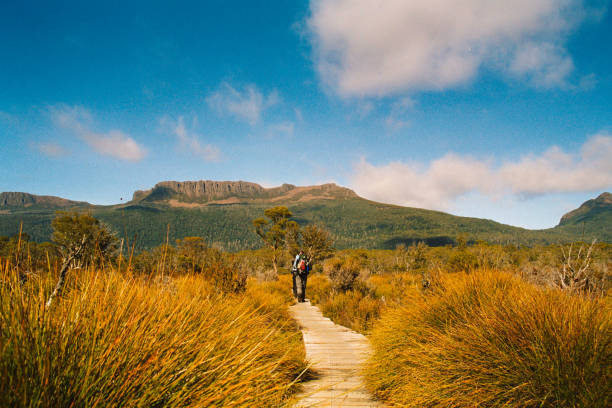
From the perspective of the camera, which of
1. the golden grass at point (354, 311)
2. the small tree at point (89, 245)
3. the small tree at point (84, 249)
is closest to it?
the small tree at point (84, 249)

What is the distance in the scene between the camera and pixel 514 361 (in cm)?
226

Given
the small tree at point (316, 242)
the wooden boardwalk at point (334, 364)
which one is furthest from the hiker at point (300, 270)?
the small tree at point (316, 242)

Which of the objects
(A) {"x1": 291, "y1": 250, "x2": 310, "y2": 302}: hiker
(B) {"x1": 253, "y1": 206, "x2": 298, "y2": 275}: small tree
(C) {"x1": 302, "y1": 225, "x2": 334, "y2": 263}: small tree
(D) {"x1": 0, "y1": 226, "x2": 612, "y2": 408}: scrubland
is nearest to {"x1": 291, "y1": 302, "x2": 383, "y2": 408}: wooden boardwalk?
(D) {"x1": 0, "y1": 226, "x2": 612, "y2": 408}: scrubland

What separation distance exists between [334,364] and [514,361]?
2799 mm

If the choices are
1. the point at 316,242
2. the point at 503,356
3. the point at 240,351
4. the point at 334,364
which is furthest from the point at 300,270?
the point at 316,242

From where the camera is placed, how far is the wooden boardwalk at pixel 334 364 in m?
3.15

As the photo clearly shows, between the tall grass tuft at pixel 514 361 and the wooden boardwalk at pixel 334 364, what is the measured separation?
1.08ft

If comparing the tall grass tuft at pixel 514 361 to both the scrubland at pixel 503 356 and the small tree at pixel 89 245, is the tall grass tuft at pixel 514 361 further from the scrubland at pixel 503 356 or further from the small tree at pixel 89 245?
the small tree at pixel 89 245

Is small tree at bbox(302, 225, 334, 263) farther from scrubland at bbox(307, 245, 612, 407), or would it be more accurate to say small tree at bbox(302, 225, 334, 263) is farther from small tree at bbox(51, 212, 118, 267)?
scrubland at bbox(307, 245, 612, 407)

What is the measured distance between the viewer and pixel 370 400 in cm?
326

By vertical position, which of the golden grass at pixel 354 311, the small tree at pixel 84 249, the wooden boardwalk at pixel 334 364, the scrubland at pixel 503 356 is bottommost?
the golden grass at pixel 354 311

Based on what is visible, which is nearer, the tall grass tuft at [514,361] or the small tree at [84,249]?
the tall grass tuft at [514,361]

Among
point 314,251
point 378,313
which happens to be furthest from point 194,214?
point 378,313

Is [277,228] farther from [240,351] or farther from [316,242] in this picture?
[240,351]
